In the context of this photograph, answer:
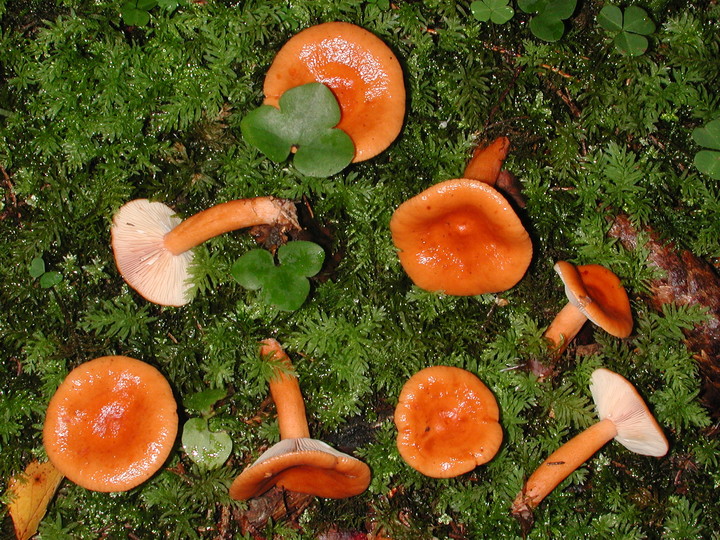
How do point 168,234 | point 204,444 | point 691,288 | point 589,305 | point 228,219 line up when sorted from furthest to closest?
point 691,288 → point 204,444 → point 168,234 → point 228,219 → point 589,305

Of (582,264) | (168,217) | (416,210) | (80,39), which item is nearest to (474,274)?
(416,210)

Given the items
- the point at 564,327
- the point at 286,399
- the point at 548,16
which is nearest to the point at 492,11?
the point at 548,16

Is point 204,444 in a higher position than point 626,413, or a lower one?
lower

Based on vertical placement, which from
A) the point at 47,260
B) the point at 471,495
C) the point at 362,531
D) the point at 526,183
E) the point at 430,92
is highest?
the point at 430,92

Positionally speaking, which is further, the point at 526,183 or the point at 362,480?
the point at 526,183

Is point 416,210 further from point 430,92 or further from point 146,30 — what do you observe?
point 146,30

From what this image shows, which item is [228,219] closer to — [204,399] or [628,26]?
[204,399]

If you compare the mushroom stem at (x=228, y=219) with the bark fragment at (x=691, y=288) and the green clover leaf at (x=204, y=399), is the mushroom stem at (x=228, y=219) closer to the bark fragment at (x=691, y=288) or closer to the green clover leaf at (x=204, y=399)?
the green clover leaf at (x=204, y=399)
